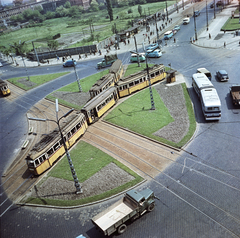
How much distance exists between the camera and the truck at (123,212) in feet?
62.6

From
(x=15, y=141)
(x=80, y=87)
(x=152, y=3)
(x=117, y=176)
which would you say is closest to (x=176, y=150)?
(x=117, y=176)

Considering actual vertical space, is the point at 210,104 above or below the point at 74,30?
below

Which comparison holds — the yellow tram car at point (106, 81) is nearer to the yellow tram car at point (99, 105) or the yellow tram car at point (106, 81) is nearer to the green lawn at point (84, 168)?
the yellow tram car at point (99, 105)

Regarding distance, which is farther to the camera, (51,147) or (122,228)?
(51,147)

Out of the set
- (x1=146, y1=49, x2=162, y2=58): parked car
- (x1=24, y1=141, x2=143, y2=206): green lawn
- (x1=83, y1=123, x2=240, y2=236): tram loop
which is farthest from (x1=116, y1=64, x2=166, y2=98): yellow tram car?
(x1=146, y1=49, x2=162, y2=58): parked car

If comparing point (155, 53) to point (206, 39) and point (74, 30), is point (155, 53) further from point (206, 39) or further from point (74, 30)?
point (74, 30)

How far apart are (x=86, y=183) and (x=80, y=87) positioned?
27.5 meters

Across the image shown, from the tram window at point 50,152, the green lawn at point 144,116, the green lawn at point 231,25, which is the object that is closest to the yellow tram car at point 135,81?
the green lawn at point 144,116

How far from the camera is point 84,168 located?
27.9 m

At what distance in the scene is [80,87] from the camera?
164 ft

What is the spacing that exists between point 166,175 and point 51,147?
12.7m

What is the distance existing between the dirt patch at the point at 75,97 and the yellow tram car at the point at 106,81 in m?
3.21

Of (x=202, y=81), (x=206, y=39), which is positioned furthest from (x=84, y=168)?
(x=206, y=39)

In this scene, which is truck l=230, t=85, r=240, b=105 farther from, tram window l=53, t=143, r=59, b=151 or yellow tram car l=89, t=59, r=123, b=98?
tram window l=53, t=143, r=59, b=151
